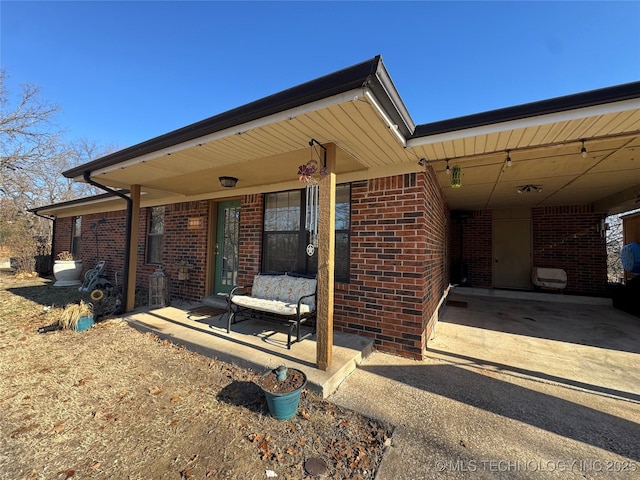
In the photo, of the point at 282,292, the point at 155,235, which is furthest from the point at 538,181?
the point at 155,235

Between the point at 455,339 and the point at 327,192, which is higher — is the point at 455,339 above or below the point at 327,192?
below

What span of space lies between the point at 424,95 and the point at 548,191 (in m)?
3.22

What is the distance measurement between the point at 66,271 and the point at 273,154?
894cm

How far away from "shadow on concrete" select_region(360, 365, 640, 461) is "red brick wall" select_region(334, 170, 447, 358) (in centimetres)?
41

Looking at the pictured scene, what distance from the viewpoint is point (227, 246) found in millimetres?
5480

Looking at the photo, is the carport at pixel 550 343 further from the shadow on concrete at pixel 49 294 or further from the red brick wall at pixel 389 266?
the shadow on concrete at pixel 49 294

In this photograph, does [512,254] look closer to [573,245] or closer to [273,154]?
[573,245]

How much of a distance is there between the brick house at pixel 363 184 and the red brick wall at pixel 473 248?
1.38 m

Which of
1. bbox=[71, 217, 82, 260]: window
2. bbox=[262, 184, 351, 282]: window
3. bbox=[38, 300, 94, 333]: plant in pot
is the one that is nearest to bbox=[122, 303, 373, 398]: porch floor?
bbox=[38, 300, 94, 333]: plant in pot

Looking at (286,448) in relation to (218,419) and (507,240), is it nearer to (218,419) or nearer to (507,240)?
(218,419)

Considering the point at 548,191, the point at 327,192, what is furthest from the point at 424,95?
the point at 327,192

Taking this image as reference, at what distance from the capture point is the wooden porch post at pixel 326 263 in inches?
99.0

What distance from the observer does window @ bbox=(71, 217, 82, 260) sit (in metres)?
9.65

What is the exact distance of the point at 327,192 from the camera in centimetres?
253
